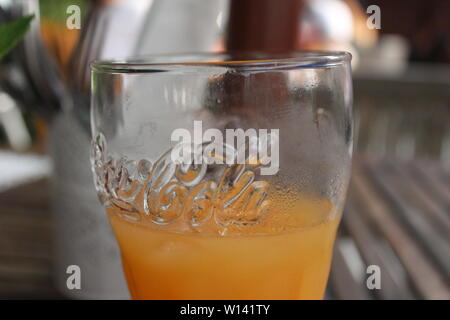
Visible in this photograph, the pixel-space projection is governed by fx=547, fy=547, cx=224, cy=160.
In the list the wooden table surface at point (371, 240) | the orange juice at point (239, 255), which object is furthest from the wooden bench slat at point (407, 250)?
the orange juice at point (239, 255)

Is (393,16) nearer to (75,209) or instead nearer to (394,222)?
(394,222)

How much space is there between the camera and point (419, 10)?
11.8 ft

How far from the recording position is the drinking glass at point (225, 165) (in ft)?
1.08

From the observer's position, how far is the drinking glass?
0.33 metres

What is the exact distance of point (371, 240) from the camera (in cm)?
66

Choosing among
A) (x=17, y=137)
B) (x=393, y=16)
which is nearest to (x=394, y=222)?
(x=17, y=137)

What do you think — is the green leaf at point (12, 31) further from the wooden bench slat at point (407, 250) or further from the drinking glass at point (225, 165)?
the wooden bench slat at point (407, 250)

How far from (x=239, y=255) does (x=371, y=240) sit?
0.35 metres

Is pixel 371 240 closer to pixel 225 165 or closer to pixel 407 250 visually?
pixel 407 250

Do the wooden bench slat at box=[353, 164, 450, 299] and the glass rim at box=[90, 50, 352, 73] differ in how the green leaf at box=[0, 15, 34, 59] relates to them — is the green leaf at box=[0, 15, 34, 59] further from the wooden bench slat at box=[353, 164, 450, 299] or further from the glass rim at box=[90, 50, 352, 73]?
the wooden bench slat at box=[353, 164, 450, 299]

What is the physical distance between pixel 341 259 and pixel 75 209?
29 centimetres

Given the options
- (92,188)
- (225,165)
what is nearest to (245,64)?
(225,165)

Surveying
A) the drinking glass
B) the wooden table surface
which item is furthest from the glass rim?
the wooden table surface

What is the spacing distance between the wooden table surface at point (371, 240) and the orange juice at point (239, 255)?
6.6 inches
